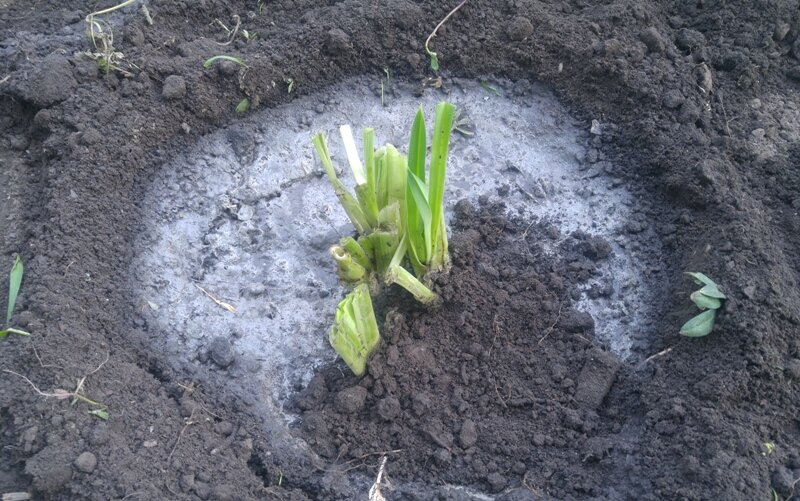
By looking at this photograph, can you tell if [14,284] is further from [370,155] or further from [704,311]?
[704,311]

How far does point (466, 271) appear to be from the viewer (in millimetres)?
2428

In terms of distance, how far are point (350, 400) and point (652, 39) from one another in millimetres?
1728

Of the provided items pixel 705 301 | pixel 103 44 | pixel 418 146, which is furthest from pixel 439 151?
pixel 103 44

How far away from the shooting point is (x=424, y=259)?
229cm

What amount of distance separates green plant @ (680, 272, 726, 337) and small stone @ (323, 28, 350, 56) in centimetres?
155

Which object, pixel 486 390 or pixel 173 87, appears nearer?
pixel 486 390

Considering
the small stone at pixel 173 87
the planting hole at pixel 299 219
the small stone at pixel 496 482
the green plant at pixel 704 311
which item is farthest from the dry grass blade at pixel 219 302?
the green plant at pixel 704 311

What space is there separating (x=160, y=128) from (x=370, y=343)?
1175 mm

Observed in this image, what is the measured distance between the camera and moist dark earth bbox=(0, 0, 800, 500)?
2.07m

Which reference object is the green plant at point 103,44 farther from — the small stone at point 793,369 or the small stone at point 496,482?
the small stone at point 793,369

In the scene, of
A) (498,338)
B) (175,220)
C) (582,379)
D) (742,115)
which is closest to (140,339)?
(175,220)

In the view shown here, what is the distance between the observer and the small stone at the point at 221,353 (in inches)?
92.6

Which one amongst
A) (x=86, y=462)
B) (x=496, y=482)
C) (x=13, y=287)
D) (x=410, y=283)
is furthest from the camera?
(x=13, y=287)

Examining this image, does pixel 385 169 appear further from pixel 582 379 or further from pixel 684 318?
pixel 684 318
